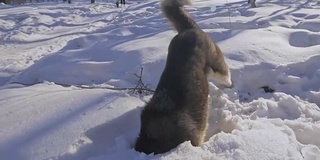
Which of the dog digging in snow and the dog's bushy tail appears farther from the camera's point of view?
the dog's bushy tail

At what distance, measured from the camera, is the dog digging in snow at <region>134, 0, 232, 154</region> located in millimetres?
2621

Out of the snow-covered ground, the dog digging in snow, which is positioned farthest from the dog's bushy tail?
the snow-covered ground

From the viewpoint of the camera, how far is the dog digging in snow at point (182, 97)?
2.62 meters

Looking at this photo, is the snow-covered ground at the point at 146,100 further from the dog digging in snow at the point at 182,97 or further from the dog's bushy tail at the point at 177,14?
the dog's bushy tail at the point at 177,14

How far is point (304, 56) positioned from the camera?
4645 mm

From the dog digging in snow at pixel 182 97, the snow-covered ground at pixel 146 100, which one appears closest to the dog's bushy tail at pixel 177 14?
the dog digging in snow at pixel 182 97

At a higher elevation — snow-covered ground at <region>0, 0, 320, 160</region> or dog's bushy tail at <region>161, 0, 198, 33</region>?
dog's bushy tail at <region>161, 0, 198, 33</region>

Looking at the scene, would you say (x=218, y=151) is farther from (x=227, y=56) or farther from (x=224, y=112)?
(x=227, y=56)

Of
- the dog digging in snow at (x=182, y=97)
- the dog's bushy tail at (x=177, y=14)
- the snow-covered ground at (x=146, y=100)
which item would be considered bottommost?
the snow-covered ground at (x=146, y=100)

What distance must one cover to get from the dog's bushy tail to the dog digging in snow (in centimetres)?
4

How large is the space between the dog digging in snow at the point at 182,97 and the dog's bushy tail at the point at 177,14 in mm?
39

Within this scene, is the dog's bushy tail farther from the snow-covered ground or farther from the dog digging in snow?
the snow-covered ground

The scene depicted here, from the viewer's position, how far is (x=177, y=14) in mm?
3805

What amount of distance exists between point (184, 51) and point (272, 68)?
1.51 meters
